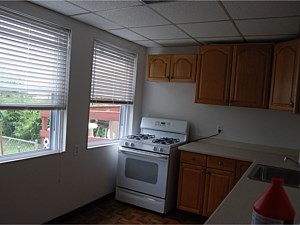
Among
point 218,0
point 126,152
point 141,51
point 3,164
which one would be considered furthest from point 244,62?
point 3,164

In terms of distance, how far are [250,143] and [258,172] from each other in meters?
1.16

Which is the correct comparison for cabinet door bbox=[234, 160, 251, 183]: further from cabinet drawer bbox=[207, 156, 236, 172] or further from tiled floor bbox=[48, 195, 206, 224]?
tiled floor bbox=[48, 195, 206, 224]

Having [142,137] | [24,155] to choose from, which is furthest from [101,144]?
[24,155]

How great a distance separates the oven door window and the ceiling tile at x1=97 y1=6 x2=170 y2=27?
5.48ft

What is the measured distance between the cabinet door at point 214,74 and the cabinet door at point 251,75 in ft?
0.27

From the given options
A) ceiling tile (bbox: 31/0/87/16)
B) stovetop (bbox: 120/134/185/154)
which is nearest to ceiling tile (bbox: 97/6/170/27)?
ceiling tile (bbox: 31/0/87/16)

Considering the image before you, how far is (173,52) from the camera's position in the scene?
3.70 meters

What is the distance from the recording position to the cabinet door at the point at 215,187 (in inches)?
114

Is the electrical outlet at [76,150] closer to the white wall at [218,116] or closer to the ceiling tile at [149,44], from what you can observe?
the white wall at [218,116]

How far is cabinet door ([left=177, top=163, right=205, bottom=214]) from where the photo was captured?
306 cm

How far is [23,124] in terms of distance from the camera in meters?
2.38

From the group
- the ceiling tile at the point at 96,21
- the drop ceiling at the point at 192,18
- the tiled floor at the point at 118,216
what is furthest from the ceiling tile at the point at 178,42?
the tiled floor at the point at 118,216

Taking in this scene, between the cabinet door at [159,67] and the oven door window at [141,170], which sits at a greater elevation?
the cabinet door at [159,67]

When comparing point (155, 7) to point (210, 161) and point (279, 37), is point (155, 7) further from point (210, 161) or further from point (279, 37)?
point (210, 161)
